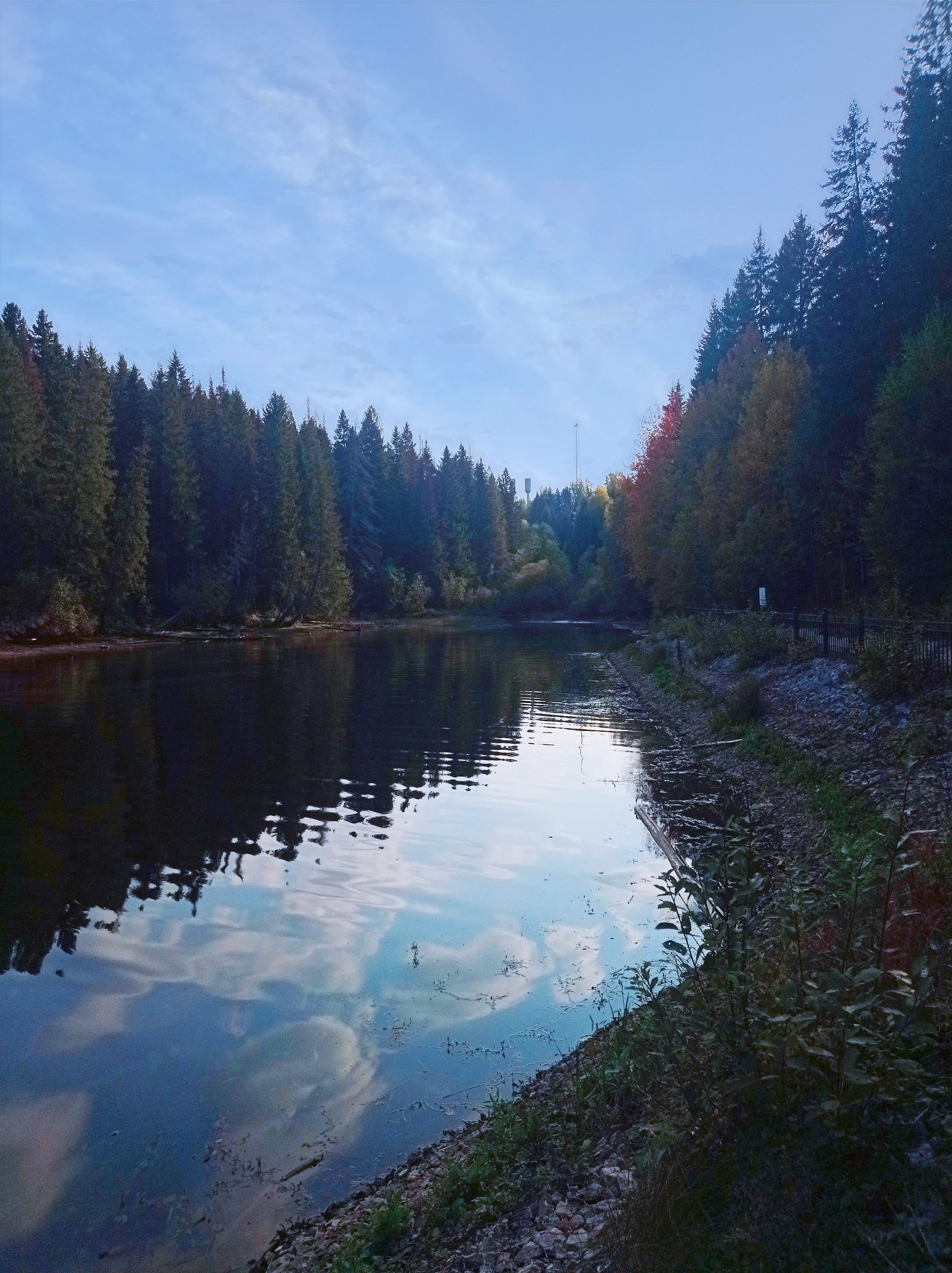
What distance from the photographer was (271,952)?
382 inches

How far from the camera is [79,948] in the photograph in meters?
9.71

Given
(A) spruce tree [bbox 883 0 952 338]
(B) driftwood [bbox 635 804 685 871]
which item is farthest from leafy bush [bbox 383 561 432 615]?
(B) driftwood [bbox 635 804 685 871]

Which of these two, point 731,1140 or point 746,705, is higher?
point 746,705

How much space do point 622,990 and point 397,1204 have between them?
399 cm

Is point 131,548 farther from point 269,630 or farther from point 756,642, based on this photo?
point 756,642

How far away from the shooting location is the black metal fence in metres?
15.6

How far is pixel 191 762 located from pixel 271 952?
10476 millimetres

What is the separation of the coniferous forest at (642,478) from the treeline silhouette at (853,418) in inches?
4.1

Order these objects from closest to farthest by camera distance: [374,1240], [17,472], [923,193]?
[374,1240] < [923,193] < [17,472]

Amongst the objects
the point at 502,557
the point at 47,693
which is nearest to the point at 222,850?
the point at 47,693

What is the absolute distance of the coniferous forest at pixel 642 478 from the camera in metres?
30.3

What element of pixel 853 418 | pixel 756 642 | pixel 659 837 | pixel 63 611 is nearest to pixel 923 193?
pixel 853 418

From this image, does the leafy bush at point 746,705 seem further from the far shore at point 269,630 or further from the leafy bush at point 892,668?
the far shore at point 269,630

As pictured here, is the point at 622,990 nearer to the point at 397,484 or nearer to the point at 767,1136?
the point at 767,1136
